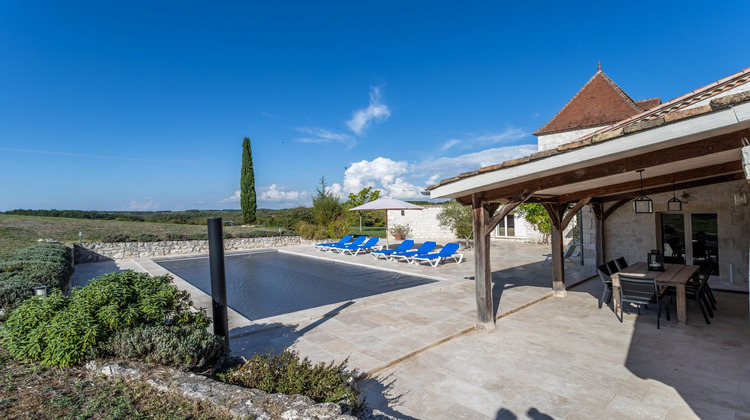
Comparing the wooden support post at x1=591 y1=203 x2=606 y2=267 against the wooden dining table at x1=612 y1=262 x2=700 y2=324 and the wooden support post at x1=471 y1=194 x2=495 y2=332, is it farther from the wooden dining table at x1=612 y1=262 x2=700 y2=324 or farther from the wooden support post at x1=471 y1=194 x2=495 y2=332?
the wooden support post at x1=471 y1=194 x2=495 y2=332

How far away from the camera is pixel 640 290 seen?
17.2 ft

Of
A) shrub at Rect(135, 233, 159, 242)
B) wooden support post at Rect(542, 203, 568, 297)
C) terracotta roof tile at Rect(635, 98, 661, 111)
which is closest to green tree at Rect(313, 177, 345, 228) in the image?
shrub at Rect(135, 233, 159, 242)

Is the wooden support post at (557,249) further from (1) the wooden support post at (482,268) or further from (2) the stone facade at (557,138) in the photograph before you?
(2) the stone facade at (557,138)

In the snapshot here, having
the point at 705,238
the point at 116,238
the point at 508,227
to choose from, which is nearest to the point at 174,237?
the point at 116,238

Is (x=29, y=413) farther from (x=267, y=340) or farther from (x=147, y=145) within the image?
(x=147, y=145)

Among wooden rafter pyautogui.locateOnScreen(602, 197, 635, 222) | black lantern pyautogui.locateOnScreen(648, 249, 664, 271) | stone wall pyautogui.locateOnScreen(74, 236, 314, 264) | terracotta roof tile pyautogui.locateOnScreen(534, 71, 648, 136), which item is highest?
terracotta roof tile pyautogui.locateOnScreen(534, 71, 648, 136)

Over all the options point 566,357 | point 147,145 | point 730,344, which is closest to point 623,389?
point 566,357

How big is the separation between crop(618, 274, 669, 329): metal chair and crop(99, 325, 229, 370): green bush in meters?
5.76

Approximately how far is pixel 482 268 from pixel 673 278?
306 cm

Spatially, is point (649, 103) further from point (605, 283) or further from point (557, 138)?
point (605, 283)

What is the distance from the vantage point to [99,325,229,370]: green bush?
2.74 m

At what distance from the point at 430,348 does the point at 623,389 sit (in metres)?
2.04

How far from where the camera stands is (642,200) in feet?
20.7

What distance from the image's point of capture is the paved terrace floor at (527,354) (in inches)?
122
